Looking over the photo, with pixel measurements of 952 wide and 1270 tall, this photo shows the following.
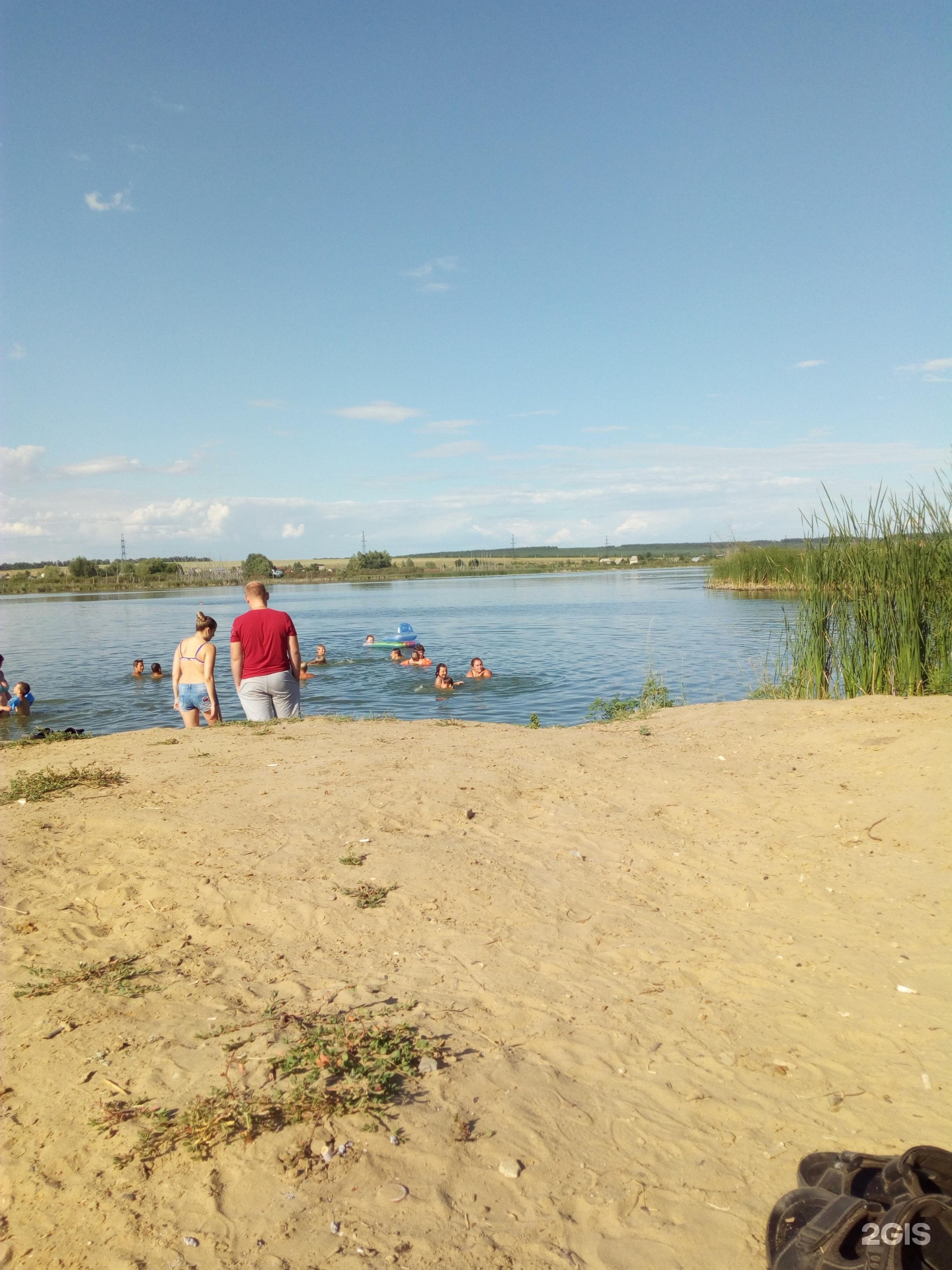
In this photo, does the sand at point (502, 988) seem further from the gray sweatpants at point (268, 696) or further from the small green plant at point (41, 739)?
the gray sweatpants at point (268, 696)

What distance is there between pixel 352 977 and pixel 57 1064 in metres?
1.28

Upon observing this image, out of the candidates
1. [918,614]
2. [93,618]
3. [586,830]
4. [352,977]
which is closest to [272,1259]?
[352,977]

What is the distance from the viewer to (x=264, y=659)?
935 cm

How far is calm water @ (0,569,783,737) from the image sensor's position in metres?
15.8

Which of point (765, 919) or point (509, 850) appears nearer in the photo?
point (765, 919)

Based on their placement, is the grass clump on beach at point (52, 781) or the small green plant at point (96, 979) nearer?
the small green plant at point (96, 979)

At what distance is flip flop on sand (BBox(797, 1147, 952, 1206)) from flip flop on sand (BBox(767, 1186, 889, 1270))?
8 cm

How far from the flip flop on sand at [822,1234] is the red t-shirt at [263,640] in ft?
23.8

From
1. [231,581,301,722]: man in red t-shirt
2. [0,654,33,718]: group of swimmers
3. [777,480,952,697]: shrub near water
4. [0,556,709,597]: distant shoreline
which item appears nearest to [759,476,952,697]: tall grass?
[777,480,952,697]: shrub near water

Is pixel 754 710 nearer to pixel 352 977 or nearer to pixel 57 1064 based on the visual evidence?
pixel 352 977

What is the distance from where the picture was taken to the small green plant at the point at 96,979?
11.5 feet

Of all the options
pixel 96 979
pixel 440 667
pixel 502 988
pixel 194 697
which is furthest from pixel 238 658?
pixel 440 667

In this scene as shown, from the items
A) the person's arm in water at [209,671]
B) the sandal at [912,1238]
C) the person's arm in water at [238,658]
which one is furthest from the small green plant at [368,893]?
the person's arm in water at [209,671]

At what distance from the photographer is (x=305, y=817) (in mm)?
5785
